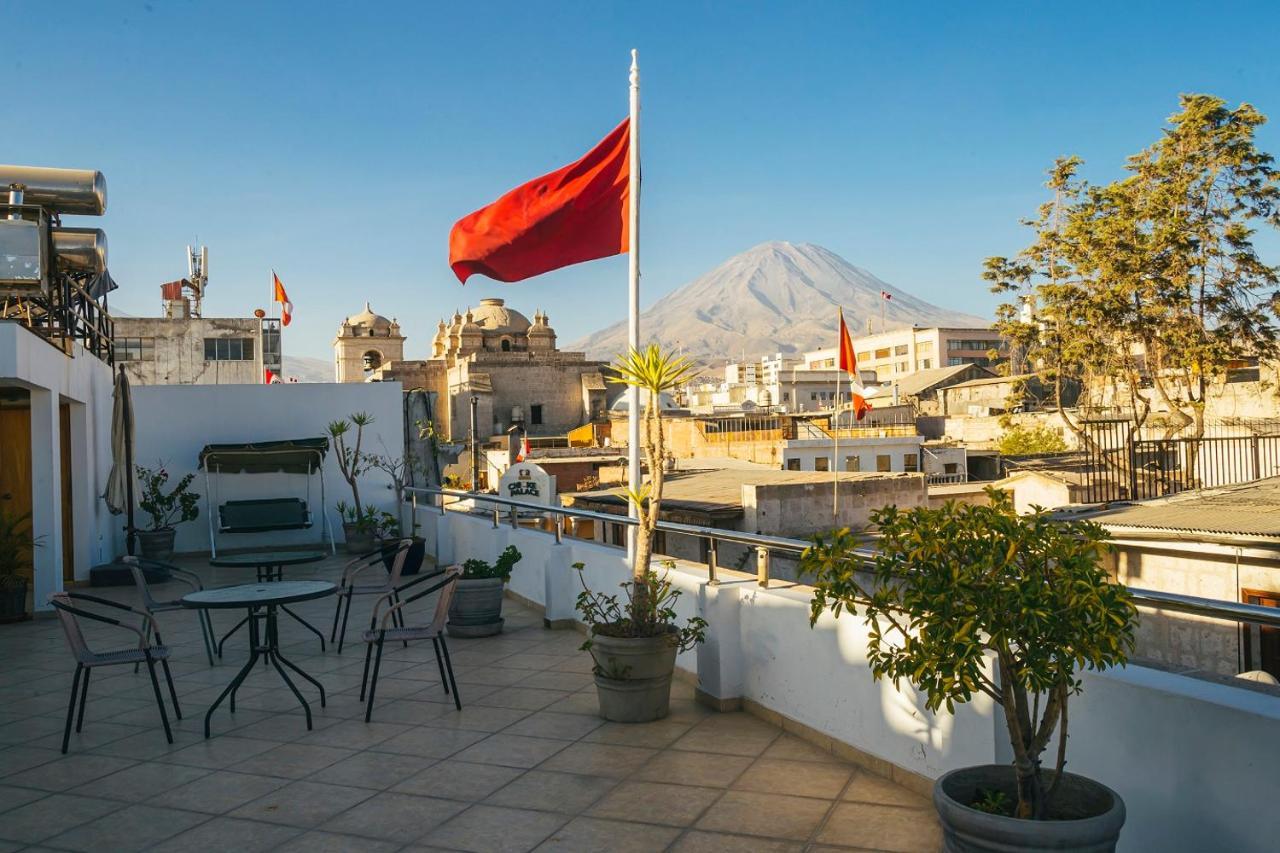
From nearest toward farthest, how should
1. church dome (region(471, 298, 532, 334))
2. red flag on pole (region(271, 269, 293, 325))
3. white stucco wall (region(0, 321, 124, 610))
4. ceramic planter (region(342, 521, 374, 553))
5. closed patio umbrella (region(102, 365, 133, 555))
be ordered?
1. white stucco wall (region(0, 321, 124, 610))
2. closed patio umbrella (region(102, 365, 133, 555))
3. ceramic planter (region(342, 521, 374, 553))
4. red flag on pole (region(271, 269, 293, 325))
5. church dome (region(471, 298, 532, 334))

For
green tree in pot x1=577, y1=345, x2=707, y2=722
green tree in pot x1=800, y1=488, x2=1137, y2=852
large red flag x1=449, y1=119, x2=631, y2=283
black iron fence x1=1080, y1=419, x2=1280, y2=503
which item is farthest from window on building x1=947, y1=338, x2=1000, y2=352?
green tree in pot x1=800, y1=488, x2=1137, y2=852

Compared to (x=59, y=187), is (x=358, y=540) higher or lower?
lower

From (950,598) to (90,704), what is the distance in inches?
231

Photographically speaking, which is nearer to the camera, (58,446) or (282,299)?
(58,446)

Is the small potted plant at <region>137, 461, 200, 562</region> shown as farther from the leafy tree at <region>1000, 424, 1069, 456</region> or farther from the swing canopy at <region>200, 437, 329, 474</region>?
the leafy tree at <region>1000, 424, 1069, 456</region>

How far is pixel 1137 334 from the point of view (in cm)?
2445

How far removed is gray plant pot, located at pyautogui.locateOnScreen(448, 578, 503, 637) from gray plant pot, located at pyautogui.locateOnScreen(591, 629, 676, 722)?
281cm

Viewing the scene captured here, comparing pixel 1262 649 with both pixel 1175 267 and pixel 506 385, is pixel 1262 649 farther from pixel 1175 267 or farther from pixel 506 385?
pixel 506 385

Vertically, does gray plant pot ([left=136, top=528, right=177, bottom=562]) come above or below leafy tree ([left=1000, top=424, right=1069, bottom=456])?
below

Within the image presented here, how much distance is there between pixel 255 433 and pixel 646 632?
11904 millimetres

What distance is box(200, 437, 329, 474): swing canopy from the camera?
14.6m

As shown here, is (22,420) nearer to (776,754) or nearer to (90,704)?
(90,704)

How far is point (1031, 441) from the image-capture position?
41.7m

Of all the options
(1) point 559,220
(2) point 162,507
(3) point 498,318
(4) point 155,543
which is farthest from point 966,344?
(1) point 559,220
